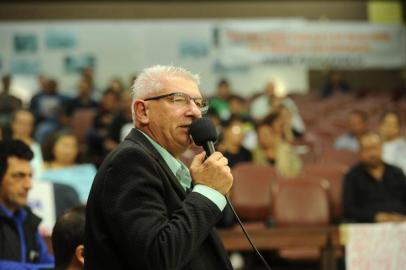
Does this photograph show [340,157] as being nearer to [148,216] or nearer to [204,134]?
[204,134]

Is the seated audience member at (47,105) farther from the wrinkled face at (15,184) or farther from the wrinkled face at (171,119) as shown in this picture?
the wrinkled face at (171,119)

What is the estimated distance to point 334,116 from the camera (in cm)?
1129

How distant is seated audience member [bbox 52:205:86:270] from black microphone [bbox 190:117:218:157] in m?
0.84

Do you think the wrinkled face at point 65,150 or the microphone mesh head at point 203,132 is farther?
the wrinkled face at point 65,150

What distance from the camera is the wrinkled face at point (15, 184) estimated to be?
358 cm

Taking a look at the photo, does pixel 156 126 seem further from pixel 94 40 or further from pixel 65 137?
pixel 94 40

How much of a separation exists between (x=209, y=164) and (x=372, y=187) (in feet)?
13.8

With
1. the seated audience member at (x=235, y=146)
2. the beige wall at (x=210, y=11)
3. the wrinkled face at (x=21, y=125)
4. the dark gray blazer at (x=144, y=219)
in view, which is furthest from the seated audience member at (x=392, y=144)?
the beige wall at (x=210, y=11)

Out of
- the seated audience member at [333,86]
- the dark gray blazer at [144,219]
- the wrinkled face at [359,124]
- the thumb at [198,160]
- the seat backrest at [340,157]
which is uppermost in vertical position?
the thumb at [198,160]

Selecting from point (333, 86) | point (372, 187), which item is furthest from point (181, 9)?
point (372, 187)

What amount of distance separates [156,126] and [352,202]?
13.5ft

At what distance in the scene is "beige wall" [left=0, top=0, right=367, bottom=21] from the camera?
47.7 feet

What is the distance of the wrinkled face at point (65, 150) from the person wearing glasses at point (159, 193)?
13.4 feet

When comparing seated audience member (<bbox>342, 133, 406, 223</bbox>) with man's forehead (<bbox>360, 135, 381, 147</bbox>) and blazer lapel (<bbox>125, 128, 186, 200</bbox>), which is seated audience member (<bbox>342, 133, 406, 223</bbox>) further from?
blazer lapel (<bbox>125, 128, 186, 200</bbox>)
